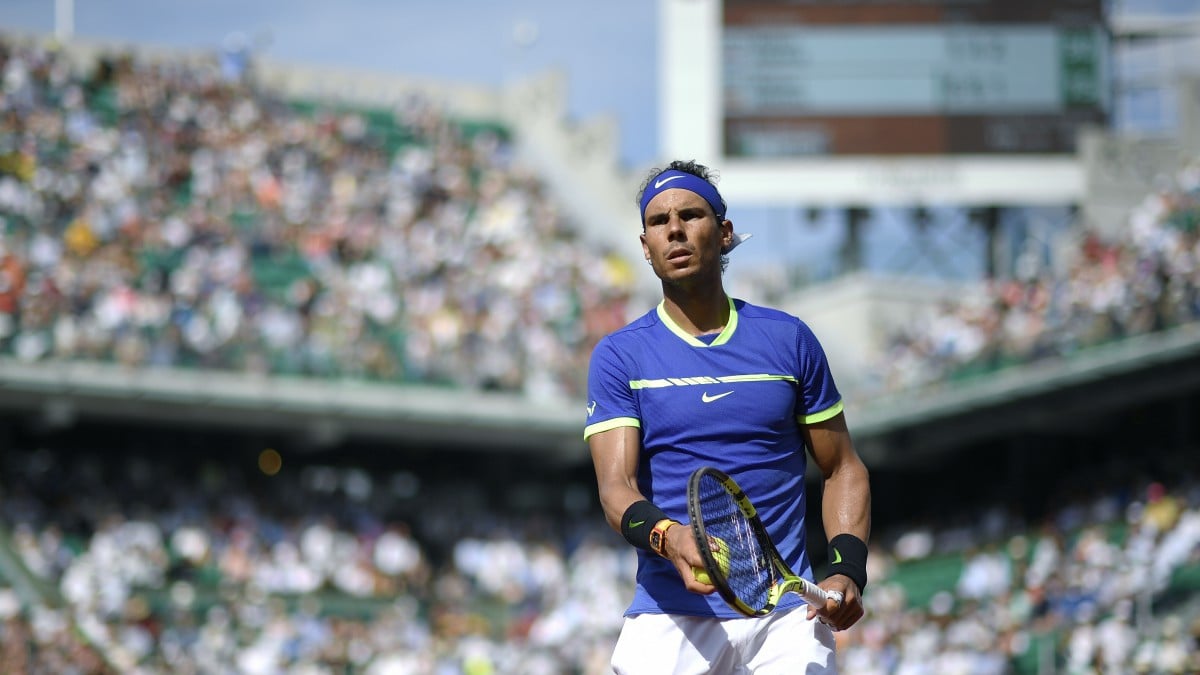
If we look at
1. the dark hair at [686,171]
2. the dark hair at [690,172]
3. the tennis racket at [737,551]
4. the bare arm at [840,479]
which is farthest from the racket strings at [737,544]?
the dark hair at [686,171]

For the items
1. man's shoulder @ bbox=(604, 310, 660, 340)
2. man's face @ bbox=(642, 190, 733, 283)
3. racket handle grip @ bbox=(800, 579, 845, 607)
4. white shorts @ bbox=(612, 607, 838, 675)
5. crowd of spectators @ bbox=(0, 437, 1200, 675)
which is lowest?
crowd of spectators @ bbox=(0, 437, 1200, 675)

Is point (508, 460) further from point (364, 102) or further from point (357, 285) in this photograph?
point (364, 102)

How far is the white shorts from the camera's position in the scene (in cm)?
488

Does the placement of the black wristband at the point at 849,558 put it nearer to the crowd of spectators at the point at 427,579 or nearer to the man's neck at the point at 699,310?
the man's neck at the point at 699,310

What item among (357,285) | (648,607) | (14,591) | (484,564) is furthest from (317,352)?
(648,607)

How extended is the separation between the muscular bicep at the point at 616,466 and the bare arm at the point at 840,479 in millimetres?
543

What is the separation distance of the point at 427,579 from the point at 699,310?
18.3 meters

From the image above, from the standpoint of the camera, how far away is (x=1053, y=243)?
25531 millimetres

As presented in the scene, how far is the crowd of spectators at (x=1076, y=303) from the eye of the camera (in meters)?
19.6

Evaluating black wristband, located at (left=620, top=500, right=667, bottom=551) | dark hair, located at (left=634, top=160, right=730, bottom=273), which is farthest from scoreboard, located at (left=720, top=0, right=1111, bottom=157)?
black wristband, located at (left=620, top=500, right=667, bottom=551)

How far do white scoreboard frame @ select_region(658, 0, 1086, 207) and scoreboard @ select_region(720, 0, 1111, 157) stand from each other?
0.48 feet

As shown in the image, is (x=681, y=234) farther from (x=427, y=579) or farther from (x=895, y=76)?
(x=895, y=76)

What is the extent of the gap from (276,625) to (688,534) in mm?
16677

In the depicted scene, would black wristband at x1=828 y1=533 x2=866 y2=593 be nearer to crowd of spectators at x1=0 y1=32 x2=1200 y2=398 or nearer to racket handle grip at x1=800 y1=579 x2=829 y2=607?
racket handle grip at x1=800 y1=579 x2=829 y2=607
